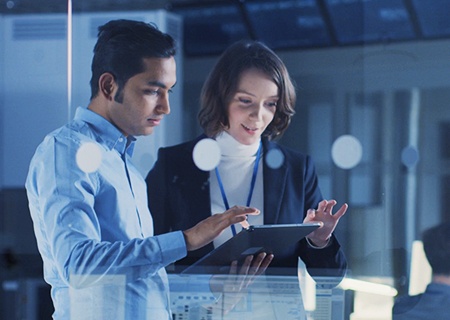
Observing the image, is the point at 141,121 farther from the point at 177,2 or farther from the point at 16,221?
the point at 16,221

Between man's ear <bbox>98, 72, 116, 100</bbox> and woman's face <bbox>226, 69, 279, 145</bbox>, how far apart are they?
463 mm

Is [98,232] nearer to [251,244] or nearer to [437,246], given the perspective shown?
[251,244]

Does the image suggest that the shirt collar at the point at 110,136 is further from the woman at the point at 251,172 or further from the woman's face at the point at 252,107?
the woman's face at the point at 252,107

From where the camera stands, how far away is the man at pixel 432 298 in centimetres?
274

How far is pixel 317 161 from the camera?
8.87 feet

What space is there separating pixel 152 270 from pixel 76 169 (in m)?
0.49

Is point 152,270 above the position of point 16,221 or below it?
below

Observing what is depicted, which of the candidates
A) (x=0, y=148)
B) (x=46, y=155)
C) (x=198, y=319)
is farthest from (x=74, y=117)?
(x=198, y=319)

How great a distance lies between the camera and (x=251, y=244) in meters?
Answer: 2.60

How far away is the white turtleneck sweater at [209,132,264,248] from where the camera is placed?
2.70m

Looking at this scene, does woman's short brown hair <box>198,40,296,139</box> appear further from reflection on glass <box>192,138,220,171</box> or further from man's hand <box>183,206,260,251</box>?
man's hand <box>183,206,260,251</box>

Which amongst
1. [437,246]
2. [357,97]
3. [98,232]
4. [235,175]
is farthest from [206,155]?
[437,246]

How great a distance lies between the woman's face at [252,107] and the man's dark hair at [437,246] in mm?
768

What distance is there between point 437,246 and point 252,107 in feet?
2.96
